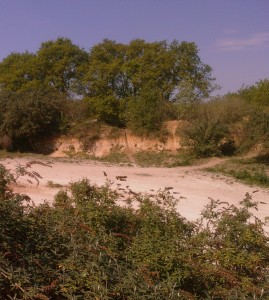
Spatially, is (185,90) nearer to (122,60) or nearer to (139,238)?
(122,60)

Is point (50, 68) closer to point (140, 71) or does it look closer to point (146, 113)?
point (140, 71)

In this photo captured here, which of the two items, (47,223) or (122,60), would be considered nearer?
(47,223)

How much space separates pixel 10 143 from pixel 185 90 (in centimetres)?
1170

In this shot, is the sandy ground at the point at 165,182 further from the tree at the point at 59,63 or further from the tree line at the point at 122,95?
the tree at the point at 59,63

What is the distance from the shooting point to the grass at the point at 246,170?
69.0ft

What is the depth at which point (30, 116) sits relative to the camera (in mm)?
28844

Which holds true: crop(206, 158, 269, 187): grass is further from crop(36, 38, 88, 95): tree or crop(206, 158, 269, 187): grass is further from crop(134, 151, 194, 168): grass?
A: crop(36, 38, 88, 95): tree

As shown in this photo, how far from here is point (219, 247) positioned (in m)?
3.87

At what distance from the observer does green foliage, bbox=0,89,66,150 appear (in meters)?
28.6

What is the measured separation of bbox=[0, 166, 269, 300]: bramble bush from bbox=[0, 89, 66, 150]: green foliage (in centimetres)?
2479

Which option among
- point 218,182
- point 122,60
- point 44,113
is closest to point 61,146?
point 44,113

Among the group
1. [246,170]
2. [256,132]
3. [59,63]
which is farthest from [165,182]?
[59,63]

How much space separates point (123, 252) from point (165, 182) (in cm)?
1605

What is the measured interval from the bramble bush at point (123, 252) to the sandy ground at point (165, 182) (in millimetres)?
8842
